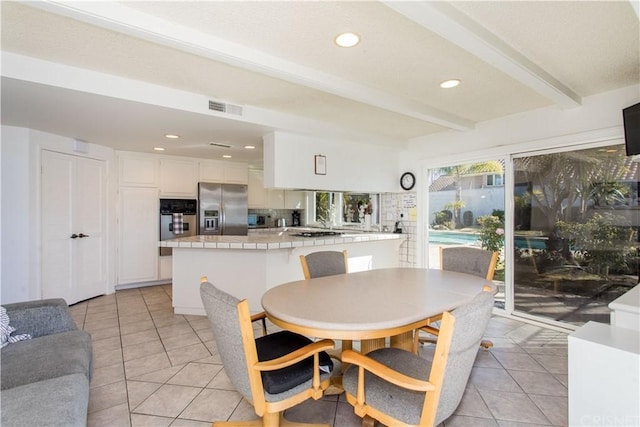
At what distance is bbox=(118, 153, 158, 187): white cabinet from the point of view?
4723 mm

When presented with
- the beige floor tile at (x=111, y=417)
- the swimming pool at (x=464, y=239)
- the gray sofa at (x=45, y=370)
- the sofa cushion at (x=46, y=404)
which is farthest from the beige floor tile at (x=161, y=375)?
the swimming pool at (x=464, y=239)

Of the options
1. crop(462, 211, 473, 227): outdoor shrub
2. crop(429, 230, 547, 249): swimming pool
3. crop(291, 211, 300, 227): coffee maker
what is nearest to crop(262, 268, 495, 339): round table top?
crop(429, 230, 547, 249): swimming pool

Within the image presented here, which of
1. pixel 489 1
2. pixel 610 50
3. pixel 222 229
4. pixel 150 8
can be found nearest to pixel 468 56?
pixel 489 1

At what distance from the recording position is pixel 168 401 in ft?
6.61

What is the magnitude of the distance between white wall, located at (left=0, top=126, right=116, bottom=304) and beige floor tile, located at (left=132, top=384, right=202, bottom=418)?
104 inches

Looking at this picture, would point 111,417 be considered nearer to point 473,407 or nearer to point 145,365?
point 145,365

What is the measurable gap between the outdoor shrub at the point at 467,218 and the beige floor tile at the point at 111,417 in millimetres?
3917

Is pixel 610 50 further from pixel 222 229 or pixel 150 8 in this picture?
pixel 222 229

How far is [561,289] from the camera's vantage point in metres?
3.29

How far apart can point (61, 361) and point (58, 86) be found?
1907 mm

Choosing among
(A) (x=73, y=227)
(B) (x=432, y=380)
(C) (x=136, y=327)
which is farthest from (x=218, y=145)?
(B) (x=432, y=380)

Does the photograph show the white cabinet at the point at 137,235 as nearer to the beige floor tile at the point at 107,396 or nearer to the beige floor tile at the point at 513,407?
the beige floor tile at the point at 107,396

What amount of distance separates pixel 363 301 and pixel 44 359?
175 cm

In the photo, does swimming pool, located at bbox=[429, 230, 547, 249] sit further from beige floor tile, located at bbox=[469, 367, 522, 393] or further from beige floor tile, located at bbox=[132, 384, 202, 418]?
beige floor tile, located at bbox=[132, 384, 202, 418]
